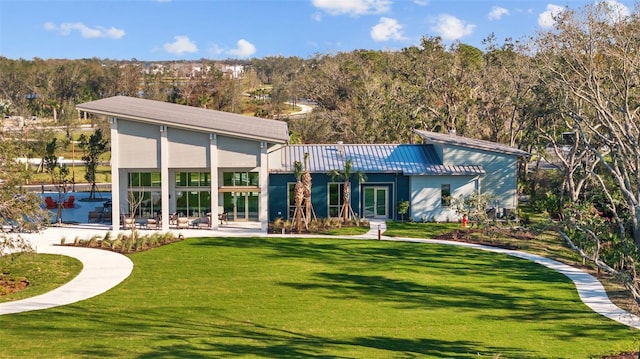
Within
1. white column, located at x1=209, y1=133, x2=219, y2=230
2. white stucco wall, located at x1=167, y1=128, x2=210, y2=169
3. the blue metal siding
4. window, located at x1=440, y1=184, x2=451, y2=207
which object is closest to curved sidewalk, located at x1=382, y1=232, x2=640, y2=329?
window, located at x1=440, y1=184, x2=451, y2=207

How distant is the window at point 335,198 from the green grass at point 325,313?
28.6 feet

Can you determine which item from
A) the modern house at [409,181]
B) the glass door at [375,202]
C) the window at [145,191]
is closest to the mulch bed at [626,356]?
the modern house at [409,181]

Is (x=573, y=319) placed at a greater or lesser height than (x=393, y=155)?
lesser

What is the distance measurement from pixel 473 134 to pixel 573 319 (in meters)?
30.1

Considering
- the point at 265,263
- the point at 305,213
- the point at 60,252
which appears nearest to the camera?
the point at 265,263

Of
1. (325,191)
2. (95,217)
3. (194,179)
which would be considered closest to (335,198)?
(325,191)

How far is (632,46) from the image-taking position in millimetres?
18734

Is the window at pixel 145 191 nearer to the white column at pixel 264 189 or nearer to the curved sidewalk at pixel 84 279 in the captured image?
the white column at pixel 264 189

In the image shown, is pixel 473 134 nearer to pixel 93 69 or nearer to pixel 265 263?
pixel 265 263

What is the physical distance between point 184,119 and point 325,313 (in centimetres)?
1694

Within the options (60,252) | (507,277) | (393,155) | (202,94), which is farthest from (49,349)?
(202,94)

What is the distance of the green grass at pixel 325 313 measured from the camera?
1414cm

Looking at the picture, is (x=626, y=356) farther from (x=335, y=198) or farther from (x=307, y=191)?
(x=335, y=198)

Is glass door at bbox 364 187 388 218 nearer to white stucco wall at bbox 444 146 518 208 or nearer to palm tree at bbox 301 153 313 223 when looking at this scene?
palm tree at bbox 301 153 313 223
